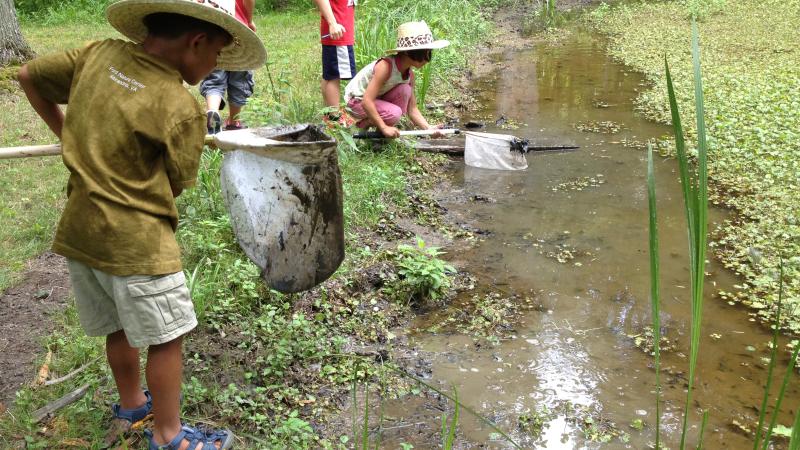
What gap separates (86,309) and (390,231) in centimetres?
220

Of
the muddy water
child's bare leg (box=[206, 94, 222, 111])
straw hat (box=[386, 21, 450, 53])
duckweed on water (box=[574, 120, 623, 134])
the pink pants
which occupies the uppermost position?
straw hat (box=[386, 21, 450, 53])

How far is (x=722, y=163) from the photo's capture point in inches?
204

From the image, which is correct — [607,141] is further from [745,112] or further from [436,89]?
[436,89]

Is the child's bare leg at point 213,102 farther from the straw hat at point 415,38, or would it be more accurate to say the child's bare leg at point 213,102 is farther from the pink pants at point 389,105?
the straw hat at point 415,38

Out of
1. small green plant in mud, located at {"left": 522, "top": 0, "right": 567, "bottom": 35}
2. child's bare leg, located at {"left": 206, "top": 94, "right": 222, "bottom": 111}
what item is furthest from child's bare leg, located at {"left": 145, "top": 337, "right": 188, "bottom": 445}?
small green plant in mud, located at {"left": 522, "top": 0, "right": 567, "bottom": 35}

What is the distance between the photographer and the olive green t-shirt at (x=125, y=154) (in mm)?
1853

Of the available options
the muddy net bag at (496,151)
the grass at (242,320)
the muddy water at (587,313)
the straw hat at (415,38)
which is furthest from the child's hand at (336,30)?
the muddy water at (587,313)

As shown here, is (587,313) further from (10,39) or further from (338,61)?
(10,39)

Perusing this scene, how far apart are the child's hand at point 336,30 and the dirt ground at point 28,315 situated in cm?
241

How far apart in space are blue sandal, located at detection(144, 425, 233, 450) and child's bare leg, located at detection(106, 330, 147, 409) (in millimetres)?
135

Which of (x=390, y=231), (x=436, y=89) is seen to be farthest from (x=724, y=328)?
(x=436, y=89)

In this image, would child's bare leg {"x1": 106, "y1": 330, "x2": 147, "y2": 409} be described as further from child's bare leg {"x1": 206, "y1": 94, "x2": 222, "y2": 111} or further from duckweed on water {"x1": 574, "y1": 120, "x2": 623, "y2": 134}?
duckweed on water {"x1": 574, "y1": 120, "x2": 623, "y2": 134}

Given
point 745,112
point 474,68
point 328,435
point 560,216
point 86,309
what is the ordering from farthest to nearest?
point 474,68, point 745,112, point 560,216, point 328,435, point 86,309

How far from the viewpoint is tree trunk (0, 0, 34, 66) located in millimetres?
6457
